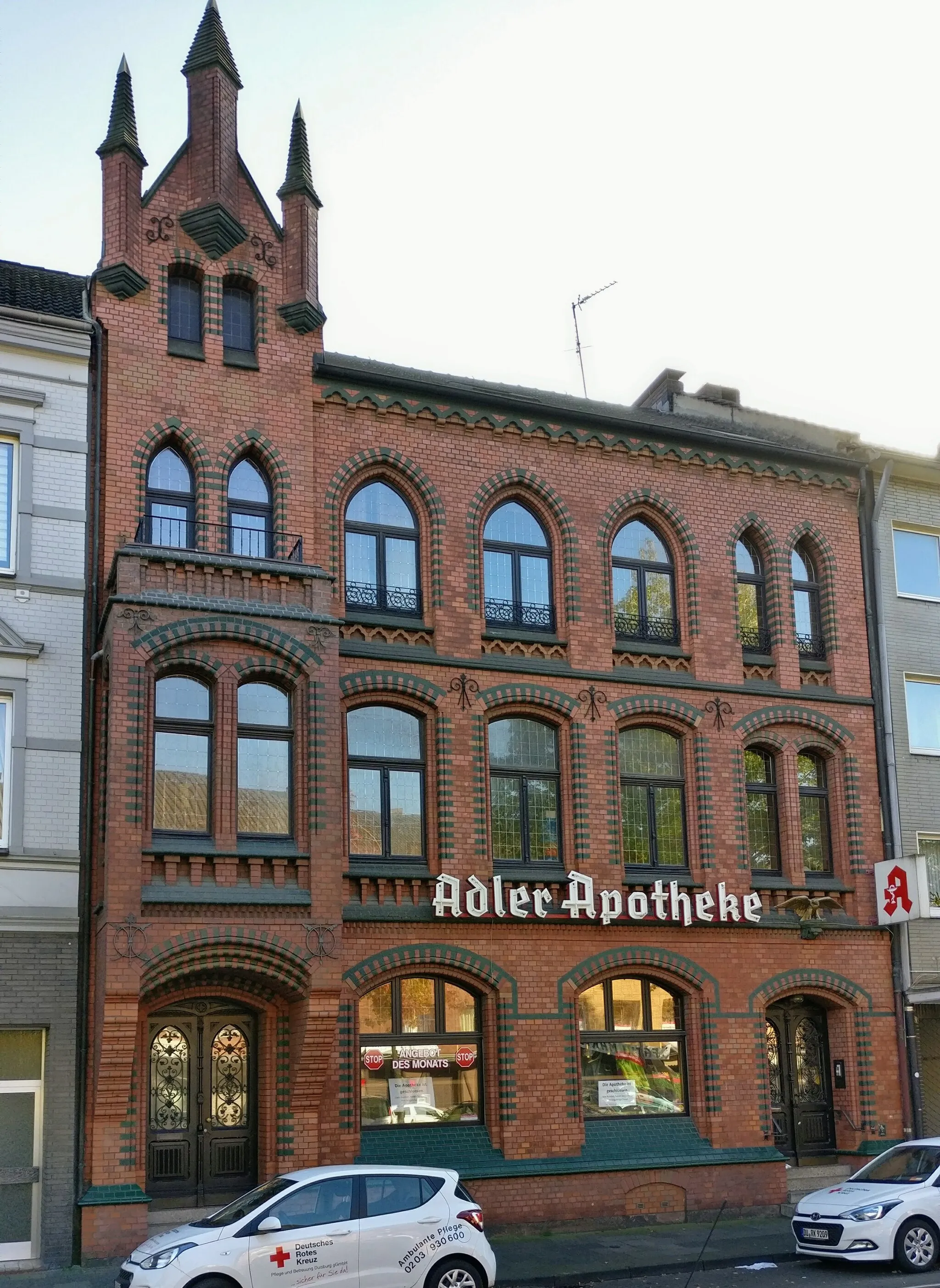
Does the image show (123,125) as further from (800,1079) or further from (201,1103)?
(800,1079)

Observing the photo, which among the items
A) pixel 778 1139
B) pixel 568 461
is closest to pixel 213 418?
pixel 568 461

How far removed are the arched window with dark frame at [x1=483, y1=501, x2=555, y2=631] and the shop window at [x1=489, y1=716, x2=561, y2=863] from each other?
1580 millimetres

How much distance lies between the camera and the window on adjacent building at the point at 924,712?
25.6 meters

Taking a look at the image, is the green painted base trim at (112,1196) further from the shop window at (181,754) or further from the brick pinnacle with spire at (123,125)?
the brick pinnacle with spire at (123,125)

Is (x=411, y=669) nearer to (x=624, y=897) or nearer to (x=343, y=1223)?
(x=624, y=897)

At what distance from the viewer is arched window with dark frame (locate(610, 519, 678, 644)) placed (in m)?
23.7

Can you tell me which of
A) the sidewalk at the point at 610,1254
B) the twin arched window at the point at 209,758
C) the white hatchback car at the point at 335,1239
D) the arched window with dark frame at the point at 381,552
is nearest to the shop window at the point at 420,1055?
the sidewalk at the point at 610,1254

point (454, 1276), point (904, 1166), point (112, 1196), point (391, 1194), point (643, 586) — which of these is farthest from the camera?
point (643, 586)

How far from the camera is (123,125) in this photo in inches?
831

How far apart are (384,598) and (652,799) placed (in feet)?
17.5

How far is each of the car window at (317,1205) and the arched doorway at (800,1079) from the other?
397 inches

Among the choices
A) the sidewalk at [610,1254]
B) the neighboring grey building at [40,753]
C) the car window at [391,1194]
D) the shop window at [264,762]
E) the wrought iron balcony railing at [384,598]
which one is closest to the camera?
the car window at [391,1194]

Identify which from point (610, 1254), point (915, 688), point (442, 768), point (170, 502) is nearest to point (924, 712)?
point (915, 688)

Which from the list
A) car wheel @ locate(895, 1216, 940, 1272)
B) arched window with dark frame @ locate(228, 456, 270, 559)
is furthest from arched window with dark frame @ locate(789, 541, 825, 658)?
car wheel @ locate(895, 1216, 940, 1272)
